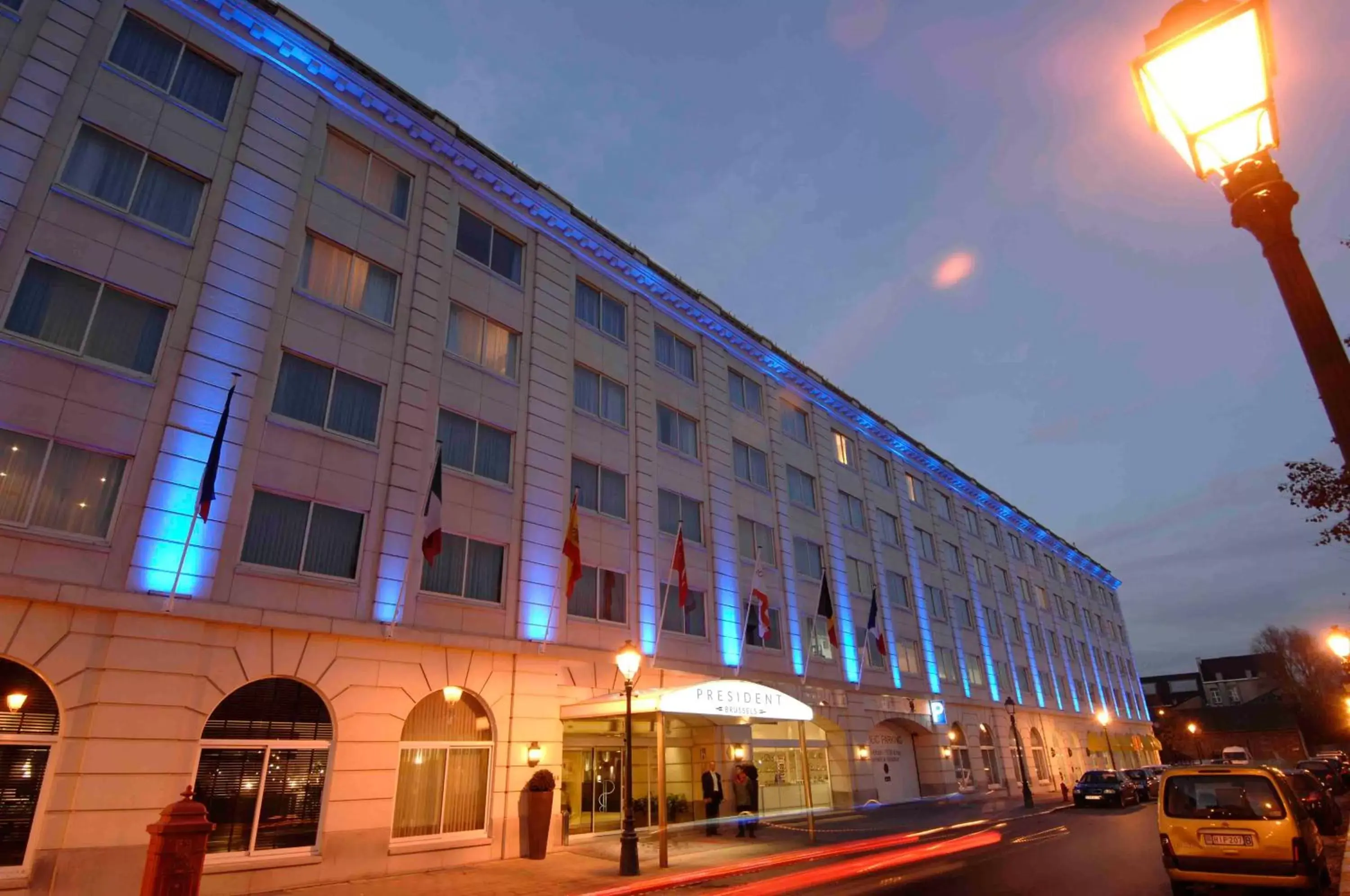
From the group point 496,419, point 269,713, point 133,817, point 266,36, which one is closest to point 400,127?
point 266,36

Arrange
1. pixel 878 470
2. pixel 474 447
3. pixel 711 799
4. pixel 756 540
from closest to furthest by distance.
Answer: pixel 474 447 → pixel 711 799 → pixel 756 540 → pixel 878 470

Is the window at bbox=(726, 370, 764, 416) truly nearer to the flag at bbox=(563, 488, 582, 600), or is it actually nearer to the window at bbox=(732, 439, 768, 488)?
the window at bbox=(732, 439, 768, 488)

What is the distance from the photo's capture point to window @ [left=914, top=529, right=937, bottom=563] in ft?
140

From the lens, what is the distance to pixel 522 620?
19.8 meters

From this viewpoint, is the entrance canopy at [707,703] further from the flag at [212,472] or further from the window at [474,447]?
the flag at [212,472]

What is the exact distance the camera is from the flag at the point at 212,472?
14.0 m

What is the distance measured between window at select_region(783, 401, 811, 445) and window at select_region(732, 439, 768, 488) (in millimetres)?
2799

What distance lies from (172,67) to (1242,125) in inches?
865

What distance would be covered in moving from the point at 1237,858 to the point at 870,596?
2568cm

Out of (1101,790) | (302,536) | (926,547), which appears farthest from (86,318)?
(926,547)

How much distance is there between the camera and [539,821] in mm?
17594

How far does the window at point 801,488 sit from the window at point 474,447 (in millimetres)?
15590

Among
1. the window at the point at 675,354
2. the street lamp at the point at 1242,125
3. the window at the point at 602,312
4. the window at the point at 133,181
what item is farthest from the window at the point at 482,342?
the street lamp at the point at 1242,125

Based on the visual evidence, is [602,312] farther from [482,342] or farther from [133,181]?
[133,181]
